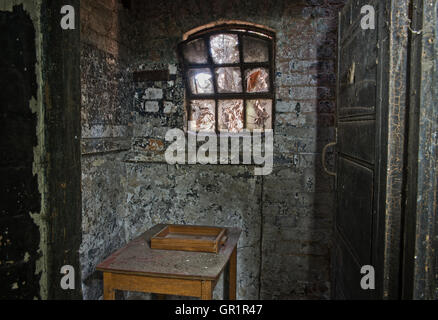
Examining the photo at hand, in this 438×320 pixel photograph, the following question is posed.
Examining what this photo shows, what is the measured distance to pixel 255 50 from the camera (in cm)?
271

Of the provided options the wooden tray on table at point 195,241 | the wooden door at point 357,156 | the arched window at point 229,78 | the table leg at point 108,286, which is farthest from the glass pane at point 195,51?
the table leg at point 108,286

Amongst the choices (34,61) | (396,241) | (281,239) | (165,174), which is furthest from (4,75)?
(281,239)

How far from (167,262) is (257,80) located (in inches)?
63.7

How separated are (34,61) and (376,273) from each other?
4.78 feet

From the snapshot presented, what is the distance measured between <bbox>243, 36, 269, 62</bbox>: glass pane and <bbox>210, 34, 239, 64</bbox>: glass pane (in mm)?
73

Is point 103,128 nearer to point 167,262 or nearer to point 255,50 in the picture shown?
point 167,262

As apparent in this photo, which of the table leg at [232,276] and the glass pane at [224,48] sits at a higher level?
the glass pane at [224,48]

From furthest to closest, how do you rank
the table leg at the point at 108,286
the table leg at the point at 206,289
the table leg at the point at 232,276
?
the table leg at the point at 232,276 < the table leg at the point at 108,286 < the table leg at the point at 206,289

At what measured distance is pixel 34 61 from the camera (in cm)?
103

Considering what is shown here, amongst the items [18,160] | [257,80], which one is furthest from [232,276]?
[18,160]

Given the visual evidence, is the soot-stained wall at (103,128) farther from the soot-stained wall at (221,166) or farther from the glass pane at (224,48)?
the glass pane at (224,48)

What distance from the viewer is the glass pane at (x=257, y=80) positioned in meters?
2.77

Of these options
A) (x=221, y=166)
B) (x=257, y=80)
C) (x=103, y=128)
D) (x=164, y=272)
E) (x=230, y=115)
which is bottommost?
(x=164, y=272)

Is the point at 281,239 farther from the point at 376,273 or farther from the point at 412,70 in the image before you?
the point at 412,70
